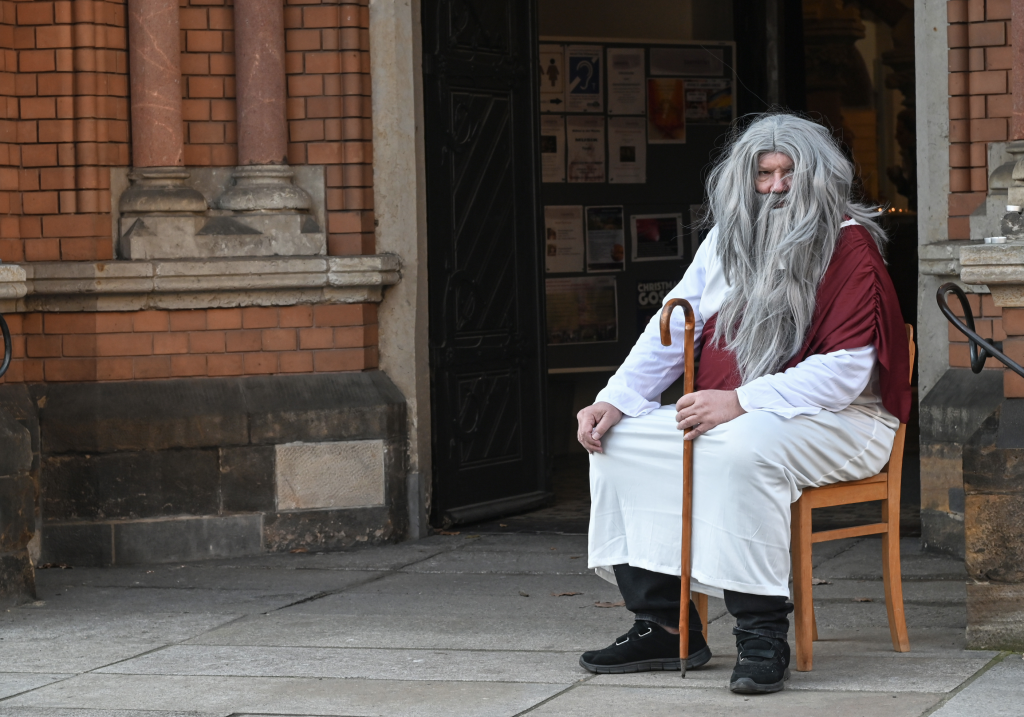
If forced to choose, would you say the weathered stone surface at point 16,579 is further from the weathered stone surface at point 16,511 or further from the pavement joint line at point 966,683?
the pavement joint line at point 966,683

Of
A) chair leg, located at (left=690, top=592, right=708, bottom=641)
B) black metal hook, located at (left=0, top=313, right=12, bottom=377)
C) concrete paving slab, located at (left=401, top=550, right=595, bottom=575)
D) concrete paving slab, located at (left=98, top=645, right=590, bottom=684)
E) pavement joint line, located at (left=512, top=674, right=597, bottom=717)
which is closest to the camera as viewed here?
pavement joint line, located at (left=512, top=674, right=597, bottom=717)

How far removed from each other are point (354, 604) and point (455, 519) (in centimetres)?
170

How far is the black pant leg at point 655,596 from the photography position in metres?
4.32

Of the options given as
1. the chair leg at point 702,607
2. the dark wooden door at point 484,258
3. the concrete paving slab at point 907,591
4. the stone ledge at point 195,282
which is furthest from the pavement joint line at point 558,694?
the dark wooden door at point 484,258

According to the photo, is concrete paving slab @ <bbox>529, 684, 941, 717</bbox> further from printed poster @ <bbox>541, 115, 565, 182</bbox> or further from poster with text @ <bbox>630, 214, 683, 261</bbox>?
poster with text @ <bbox>630, 214, 683, 261</bbox>

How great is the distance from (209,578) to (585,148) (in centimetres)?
445

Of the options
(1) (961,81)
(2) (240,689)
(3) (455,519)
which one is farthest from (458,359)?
(2) (240,689)

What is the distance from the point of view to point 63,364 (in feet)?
21.5

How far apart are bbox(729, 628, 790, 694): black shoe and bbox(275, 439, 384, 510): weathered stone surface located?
2.93 meters

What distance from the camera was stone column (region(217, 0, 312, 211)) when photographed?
6.64 m

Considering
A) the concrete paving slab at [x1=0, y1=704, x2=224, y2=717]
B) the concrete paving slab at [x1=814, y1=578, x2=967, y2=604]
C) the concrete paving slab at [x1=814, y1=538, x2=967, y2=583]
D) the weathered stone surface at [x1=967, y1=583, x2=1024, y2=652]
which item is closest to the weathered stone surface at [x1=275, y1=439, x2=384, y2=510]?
the concrete paving slab at [x1=814, y1=538, x2=967, y2=583]

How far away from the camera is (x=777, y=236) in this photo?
167 inches

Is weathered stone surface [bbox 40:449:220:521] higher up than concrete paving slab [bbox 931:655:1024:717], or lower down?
higher up

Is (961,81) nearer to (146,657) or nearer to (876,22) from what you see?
(146,657)
